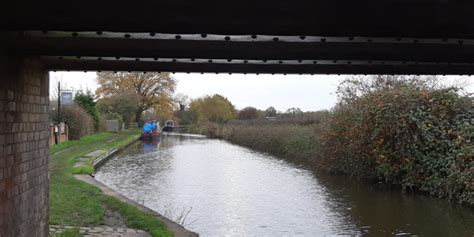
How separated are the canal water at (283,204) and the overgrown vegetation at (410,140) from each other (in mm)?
542

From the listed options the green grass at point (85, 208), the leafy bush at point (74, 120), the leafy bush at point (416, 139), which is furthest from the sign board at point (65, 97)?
the leafy bush at point (416, 139)

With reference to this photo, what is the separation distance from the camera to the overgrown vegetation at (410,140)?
1248cm

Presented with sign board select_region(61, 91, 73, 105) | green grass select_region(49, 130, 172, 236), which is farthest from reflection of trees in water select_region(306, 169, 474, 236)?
sign board select_region(61, 91, 73, 105)

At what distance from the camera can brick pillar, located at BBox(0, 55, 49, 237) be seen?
15.3ft

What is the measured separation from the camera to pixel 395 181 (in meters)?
14.7

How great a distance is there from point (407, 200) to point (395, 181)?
6.02 ft

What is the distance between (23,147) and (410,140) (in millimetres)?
11314

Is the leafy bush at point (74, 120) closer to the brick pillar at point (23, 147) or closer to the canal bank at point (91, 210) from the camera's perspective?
the canal bank at point (91, 210)

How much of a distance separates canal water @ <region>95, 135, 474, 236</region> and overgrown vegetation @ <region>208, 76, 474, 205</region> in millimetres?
542

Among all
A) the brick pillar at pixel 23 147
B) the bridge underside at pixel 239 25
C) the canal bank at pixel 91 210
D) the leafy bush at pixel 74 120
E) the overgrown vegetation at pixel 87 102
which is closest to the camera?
the bridge underside at pixel 239 25

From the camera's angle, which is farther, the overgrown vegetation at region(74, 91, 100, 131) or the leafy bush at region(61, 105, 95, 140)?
the overgrown vegetation at region(74, 91, 100, 131)

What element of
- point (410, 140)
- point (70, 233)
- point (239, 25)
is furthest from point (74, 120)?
point (239, 25)

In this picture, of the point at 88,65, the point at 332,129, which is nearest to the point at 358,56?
the point at 88,65

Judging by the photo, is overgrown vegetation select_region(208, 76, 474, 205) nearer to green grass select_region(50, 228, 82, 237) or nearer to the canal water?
the canal water
